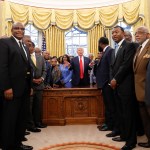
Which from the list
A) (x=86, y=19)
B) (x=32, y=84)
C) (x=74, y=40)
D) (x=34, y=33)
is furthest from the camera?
(x=74, y=40)

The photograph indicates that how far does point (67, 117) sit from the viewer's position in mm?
4566

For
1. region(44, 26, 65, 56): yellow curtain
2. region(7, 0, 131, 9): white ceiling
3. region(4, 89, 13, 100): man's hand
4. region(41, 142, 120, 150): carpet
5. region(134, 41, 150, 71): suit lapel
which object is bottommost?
region(41, 142, 120, 150): carpet

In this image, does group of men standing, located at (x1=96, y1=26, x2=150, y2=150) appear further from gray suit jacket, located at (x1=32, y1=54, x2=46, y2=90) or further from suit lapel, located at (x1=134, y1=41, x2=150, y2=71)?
gray suit jacket, located at (x1=32, y1=54, x2=46, y2=90)

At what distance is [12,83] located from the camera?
2.71 m

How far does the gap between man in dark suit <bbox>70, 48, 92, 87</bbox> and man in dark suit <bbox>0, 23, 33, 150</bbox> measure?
220 cm

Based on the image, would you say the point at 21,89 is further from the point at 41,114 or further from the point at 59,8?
the point at 59,8

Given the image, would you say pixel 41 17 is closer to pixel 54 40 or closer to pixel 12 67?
Answer: pixel 54 40

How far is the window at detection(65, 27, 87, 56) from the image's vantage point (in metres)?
8.54

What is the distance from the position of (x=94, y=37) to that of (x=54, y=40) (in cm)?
130

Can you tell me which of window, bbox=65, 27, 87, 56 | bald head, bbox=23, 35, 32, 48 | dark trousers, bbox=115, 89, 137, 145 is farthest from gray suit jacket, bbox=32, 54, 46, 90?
window, bbox=65, 27, 87, 56

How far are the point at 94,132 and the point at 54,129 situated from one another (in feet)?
2.34

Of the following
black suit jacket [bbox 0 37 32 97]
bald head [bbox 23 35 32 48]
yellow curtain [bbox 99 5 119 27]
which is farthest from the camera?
yellow curtain [bbox 99 5 119 27]

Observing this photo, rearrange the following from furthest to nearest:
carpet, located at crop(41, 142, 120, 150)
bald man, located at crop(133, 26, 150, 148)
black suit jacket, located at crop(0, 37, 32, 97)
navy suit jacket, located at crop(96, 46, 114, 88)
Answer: navy suit jacket, located at crop(96, 46, 114, 88) < carpet, located at crop(41, 142, 120, 150) < bald man, located at crop(133, 26, 150, 148) < black suit jacket, located at crop(0, 37, 32, 97)

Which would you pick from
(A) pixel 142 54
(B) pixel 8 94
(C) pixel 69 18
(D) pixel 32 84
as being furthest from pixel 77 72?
(C) pixel 69 18
